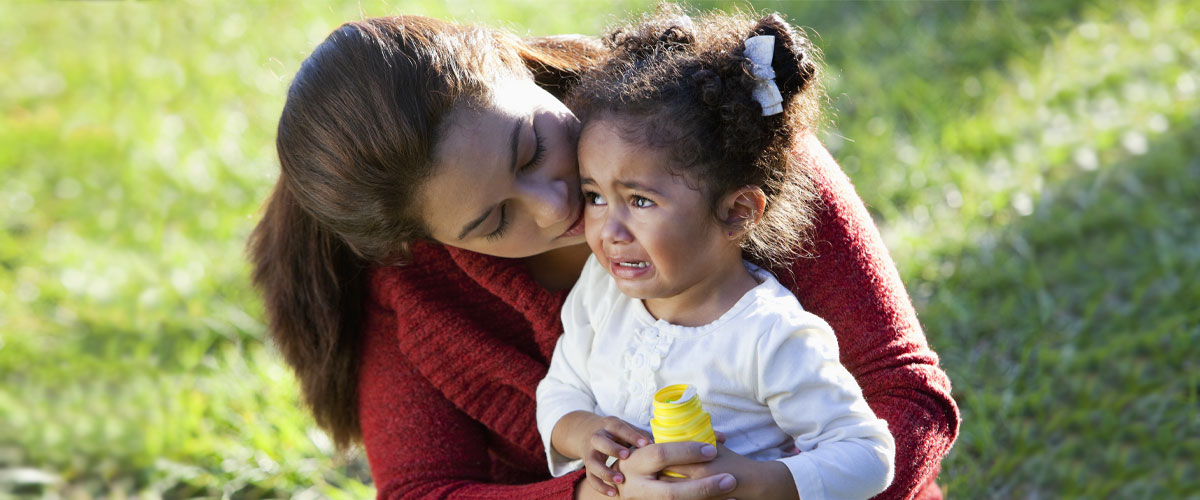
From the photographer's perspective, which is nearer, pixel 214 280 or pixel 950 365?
pixel 950 365

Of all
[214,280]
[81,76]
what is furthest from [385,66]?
[81,76]

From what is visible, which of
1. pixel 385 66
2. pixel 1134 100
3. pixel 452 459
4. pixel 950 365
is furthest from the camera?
pixel 1134 100

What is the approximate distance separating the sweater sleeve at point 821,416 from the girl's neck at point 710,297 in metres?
0.13

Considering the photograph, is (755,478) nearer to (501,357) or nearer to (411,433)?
(501,357)

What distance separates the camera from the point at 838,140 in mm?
4094

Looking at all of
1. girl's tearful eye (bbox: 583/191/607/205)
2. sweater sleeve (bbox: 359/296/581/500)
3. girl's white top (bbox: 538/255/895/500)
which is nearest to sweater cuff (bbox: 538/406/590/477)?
girl's white top (bbox: 538/255/895/500)

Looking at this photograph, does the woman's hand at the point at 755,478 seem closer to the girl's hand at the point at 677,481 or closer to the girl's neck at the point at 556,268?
the girl's hand at the point at 677,481

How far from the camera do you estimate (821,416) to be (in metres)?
1.54

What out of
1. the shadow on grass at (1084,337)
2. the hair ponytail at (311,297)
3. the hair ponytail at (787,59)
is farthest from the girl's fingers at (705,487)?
the shadow on grass at (1084,337)

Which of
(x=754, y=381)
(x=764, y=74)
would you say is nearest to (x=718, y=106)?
(x=764, y=74)

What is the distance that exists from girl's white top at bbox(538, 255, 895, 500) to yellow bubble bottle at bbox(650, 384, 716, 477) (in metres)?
0.12

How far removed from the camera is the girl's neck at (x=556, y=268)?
2.10 metres

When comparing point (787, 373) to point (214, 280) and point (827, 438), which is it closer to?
point (827, 438)

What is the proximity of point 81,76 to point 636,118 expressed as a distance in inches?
173
